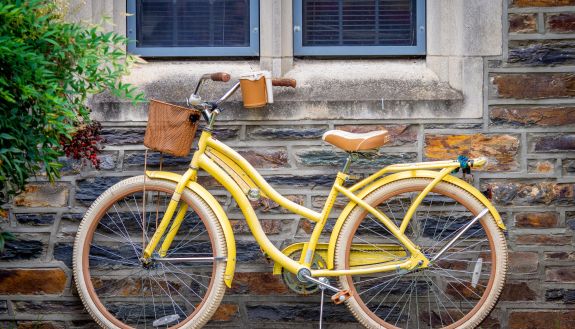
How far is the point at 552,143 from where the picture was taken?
18.6 feet

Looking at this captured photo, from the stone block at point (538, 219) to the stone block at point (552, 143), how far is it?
0.35m

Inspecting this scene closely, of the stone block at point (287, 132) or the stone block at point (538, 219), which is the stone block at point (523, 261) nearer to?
the stone block at point (538, 219)

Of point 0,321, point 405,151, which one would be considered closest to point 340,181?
point 405,151

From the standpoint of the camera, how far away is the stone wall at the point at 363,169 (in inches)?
223

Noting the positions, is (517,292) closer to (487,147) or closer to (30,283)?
(487,147)

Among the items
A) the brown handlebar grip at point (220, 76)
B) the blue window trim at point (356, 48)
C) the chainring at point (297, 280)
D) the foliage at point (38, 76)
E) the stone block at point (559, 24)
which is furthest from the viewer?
the blue window trim at point (356, 48)

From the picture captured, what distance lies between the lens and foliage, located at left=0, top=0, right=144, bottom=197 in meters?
4.64

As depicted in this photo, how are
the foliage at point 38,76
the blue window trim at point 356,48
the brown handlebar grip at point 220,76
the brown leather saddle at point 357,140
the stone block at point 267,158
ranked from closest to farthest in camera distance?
the foliage at point 38,76 → the brown leather saddle at point 357,140 → the brown handlebar grip at point 220,76 → the stone block at point 267,158 → the blue window trim at point 356,48

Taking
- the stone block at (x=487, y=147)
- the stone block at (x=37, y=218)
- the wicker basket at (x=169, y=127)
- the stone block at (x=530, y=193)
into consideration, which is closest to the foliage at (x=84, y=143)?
the wicker basket at (x=169, y=127)

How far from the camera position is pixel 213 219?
5.29 m

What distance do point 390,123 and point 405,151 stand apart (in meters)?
0.18

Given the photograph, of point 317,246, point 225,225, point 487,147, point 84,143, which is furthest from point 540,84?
point 84,143

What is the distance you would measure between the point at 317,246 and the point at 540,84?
155 cm

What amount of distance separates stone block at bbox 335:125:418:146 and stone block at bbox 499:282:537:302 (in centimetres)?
98
